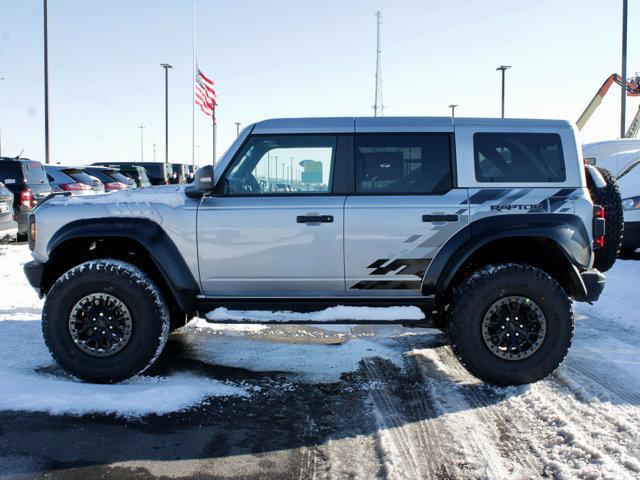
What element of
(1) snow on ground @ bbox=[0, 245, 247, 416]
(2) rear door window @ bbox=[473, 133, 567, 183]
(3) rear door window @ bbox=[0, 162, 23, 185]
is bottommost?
(1) snow on ground @ bbox=[0, 245, 247, 416]

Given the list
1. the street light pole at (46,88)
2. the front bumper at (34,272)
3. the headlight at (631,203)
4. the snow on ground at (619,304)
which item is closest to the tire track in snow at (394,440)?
the front bumper at (34,272)

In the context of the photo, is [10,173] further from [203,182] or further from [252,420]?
[252,420]

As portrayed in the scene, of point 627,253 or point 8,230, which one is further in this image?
point 8,230

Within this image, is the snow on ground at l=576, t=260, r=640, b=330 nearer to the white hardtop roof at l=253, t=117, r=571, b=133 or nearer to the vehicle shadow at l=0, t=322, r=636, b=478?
the vehicle shadow at l=0, t=322, r=636, b=478

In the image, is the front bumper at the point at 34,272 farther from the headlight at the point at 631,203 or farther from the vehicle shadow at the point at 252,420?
the headlight at the point at 631,203

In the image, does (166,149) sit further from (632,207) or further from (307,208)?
(307,208)

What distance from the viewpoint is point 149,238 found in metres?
4.31

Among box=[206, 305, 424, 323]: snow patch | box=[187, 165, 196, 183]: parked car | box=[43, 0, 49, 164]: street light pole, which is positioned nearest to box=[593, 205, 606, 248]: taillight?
box=[206, 305, 424, 323]: snow patch

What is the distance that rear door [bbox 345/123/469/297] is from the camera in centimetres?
424

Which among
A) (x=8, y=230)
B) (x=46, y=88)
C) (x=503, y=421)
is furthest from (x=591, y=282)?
(x=46, y=88)

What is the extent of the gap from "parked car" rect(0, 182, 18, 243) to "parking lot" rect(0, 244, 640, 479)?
623 centimetres

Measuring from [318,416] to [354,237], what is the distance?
1287mm

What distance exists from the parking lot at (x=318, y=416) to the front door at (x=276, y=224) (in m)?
0.77

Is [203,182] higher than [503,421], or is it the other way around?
[203,182]
